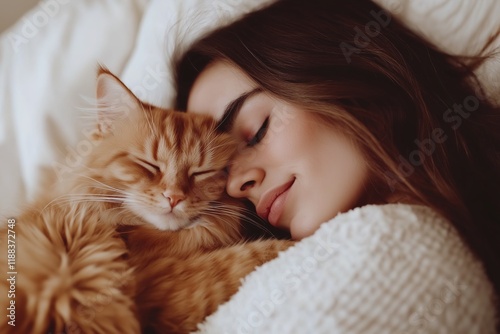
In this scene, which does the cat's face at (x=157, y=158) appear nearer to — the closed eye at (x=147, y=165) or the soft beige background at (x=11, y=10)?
the closed eye at (x=147, y=165)

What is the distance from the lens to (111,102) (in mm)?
1148

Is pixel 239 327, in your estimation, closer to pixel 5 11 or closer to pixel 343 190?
pixel 343 190

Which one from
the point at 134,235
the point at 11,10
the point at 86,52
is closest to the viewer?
the point at 134,235

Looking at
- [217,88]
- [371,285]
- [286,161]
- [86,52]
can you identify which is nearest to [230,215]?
[286,161]

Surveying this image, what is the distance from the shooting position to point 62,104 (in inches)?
53.1

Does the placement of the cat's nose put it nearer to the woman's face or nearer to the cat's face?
the cat's face

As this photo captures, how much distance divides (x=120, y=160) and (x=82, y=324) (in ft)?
1.48

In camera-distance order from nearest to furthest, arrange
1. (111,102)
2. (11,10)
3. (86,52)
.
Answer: (111,102) < (86,52) < (11,10)

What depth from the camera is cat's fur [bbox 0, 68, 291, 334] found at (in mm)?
785

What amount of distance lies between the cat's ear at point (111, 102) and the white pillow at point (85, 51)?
13cm

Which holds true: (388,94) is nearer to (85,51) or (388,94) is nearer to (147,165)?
(147,165)

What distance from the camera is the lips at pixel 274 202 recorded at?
107 cm

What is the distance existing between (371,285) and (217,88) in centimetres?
68

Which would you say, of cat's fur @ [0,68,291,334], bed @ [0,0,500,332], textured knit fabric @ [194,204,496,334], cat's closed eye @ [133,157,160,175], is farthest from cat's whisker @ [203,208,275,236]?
bed @ [0,0,500,332]
